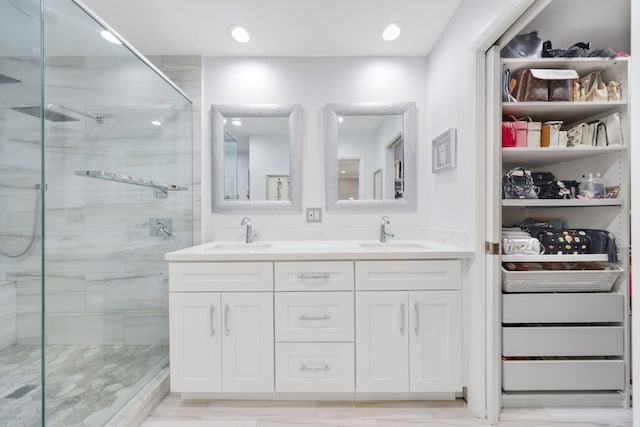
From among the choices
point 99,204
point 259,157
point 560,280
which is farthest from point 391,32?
point 99,204

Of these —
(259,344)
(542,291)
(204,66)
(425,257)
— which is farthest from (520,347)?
(204,66)

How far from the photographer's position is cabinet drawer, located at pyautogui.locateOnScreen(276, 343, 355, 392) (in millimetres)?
1680

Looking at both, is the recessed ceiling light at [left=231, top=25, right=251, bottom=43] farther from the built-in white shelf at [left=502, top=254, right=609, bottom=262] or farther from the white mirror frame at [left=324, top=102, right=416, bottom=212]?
the built-in white shelf at [left=502, top=254, right=609, bottom=262]

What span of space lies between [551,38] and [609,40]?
1.10 ft

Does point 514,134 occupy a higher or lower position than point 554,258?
higher

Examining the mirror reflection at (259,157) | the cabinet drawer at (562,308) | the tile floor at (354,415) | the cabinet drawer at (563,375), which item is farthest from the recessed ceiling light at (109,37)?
the cabinet drawer at (563,375)

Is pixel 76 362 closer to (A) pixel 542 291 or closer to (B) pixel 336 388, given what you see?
(B) pixel 336 388

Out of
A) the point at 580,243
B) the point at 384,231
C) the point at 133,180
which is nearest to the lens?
the point at 580,243

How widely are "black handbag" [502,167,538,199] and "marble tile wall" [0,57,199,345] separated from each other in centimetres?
197

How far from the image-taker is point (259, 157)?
88.5 inches

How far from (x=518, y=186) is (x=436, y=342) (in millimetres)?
930

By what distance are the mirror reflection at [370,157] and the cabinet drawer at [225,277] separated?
0.85m

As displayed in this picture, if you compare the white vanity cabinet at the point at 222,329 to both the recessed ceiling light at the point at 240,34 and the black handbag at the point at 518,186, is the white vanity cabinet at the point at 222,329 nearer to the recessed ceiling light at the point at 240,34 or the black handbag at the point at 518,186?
the black handbag at the point at 518,186

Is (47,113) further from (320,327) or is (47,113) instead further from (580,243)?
(580,243)
